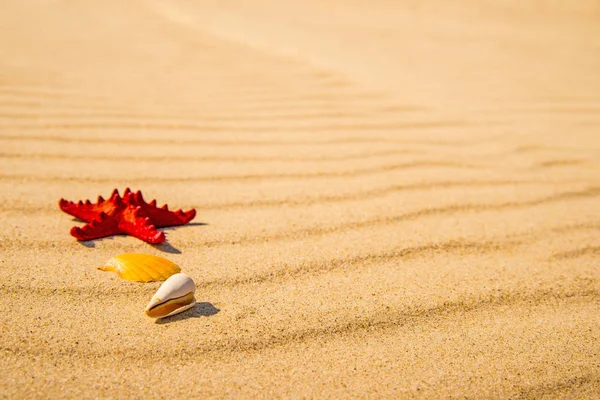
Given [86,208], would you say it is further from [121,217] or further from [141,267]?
[141,267]

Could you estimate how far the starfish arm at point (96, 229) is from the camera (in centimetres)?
168

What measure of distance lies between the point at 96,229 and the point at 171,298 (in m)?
0.47

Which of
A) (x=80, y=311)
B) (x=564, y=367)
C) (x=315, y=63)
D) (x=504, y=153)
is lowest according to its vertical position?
(x=564, y=367)

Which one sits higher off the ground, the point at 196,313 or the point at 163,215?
the point at 163,215

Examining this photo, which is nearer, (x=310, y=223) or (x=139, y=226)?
(x=139, y=226)

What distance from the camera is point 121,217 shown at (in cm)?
173

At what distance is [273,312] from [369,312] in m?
0.23

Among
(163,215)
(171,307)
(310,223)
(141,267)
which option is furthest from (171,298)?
(310,223)

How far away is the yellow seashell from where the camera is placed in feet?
4.96

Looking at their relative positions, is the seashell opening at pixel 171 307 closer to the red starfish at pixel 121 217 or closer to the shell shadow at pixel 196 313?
the shell shadow at pixel 196 313

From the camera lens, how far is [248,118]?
3.12 meters

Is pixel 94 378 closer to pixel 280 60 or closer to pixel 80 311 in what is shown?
pixel 80 311

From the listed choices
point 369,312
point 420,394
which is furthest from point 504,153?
point 420,394

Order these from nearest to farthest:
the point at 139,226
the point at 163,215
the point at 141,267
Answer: the point at 141,267 < the point at 139,226 < the point at 163,215
